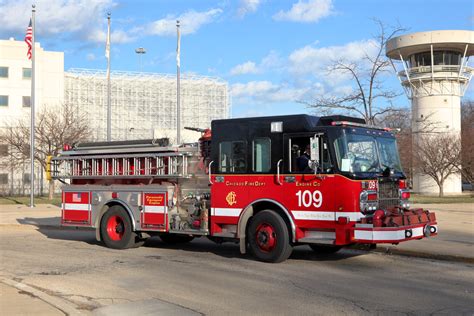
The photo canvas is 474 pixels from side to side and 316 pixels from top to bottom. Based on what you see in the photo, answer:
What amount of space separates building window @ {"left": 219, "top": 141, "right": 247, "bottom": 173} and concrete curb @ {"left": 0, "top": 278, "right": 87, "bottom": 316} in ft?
15.3

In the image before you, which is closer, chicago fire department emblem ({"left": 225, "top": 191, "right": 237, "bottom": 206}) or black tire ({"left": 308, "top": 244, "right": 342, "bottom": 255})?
chicago fire department emblem ({"left": 225, "top": 191, "right": 237, "bottom": 206})

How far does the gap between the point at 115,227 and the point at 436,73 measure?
49351mm

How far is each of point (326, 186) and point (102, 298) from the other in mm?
4481

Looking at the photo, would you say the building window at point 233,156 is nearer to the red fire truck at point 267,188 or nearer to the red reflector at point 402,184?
the red fire truck at point 267,188

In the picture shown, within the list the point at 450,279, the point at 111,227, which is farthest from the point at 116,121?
the point at 450,279

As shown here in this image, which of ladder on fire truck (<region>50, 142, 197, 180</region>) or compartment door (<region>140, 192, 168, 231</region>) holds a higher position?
ladder on fire truck (<region>50, 142, 197, 180</region>)

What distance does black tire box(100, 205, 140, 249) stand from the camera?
13.3 m

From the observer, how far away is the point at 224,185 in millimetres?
11562

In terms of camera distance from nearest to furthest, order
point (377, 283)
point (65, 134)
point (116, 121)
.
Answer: point (377, 283) → point (65, 134) → point (116, 121)

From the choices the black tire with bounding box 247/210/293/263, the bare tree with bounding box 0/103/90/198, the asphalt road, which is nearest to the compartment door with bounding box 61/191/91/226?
the asphalt road

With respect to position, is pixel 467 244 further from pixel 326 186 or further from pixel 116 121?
pixel 116 121

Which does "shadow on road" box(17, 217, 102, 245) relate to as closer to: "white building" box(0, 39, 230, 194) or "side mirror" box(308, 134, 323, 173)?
"side mirror" box(308, 134, 323, 173)

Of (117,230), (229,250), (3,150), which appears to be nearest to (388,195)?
(229,250)

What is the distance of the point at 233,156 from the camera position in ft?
37.7
